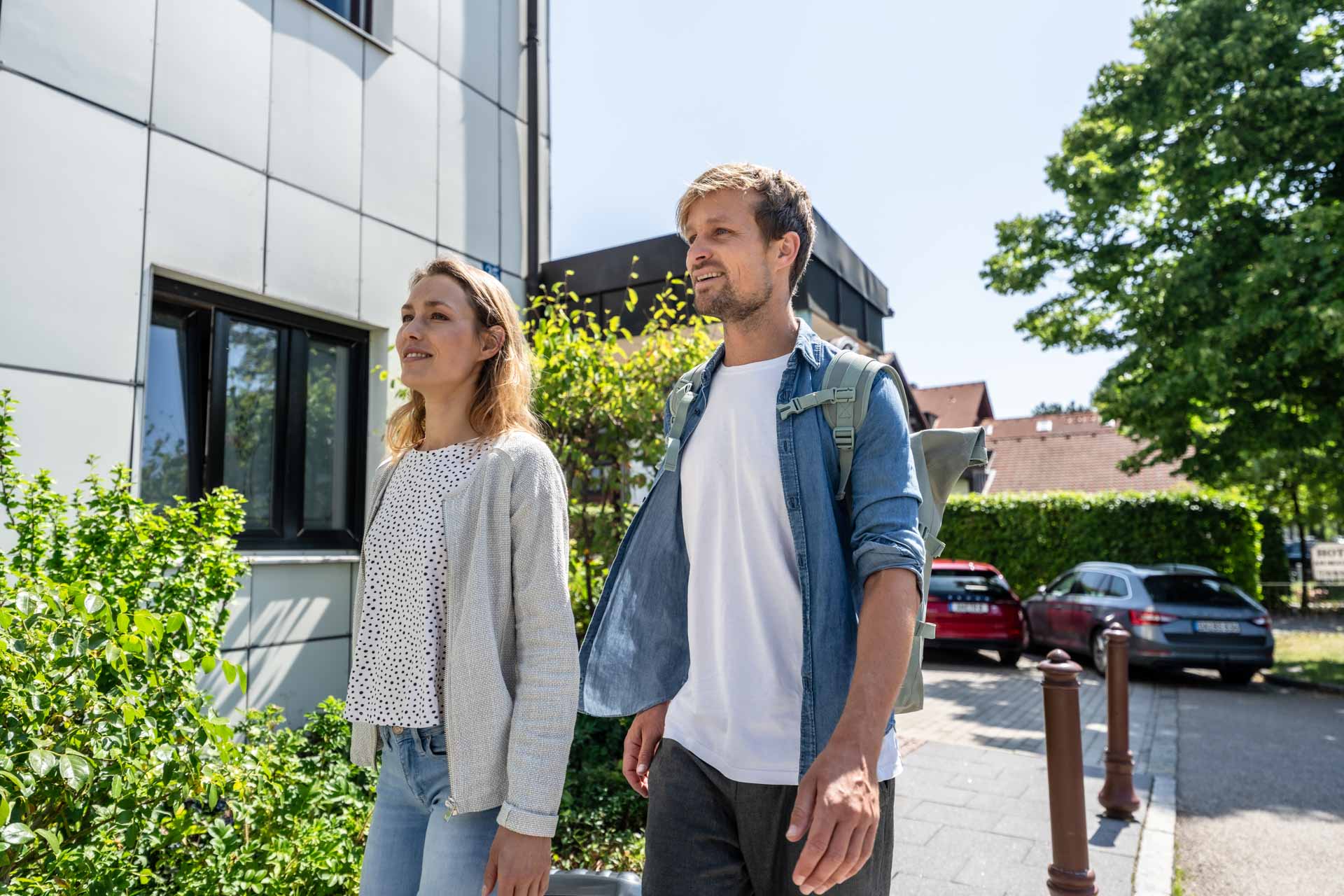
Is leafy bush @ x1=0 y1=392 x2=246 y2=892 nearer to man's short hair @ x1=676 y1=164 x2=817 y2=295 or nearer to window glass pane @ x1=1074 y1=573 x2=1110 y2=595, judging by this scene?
man's short hair @ x1=676 y1=164 x2=817 y2=295

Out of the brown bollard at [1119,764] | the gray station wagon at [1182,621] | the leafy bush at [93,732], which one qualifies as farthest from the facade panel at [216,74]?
the gray station wagon at [1182,621]

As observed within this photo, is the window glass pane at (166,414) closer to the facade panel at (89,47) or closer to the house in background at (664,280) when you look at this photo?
the facade panel at (89,47)

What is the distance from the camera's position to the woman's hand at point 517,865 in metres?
1.67

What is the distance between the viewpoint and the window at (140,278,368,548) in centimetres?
505

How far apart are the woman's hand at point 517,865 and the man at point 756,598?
0.31 m

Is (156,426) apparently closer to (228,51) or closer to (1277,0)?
(228,51)

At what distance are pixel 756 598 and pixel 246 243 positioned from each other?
466 cm

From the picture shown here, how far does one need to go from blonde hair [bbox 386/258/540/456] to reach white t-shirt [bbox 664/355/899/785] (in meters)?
0.45

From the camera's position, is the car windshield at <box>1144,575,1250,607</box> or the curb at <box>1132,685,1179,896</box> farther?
the car windshield at <box>1144,575,1250,607</box>

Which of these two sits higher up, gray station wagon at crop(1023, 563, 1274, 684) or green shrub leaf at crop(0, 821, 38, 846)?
green shrub leaf at crop(0, 821, 38, 846)

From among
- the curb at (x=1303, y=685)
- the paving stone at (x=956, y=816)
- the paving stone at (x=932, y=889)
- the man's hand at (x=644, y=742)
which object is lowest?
the curb at (x=1303, y=685)

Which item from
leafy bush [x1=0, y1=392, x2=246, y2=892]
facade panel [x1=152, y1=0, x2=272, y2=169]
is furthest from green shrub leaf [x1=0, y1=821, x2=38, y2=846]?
facade panel [x1=152, y1=0, x2=272, y2=169]

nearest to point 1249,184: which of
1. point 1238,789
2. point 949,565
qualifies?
point 949,565

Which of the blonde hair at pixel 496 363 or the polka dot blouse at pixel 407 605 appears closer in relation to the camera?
the polka dot blouse at pixel 407 605
